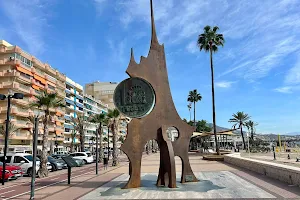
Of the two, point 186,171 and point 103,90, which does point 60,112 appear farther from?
point 186,171

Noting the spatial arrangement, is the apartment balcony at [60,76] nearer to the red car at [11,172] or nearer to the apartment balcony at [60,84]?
the apartment balcony at [60,84]

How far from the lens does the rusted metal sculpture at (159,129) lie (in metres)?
12.4

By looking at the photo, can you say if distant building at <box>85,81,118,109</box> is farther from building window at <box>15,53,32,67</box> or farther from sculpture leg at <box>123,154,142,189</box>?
sculpture leg at <box>123,154,142,189</box>

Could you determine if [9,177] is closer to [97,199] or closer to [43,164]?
[43,164]

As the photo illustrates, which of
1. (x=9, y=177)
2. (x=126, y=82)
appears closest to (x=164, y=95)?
(x=126, y=82)

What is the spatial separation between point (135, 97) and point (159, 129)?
184 cm

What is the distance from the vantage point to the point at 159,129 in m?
12.9

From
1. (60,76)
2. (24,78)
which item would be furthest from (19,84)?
(60,76)

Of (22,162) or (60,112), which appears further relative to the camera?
(60,112)

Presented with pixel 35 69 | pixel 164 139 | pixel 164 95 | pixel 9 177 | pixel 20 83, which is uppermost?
pixel 35 69

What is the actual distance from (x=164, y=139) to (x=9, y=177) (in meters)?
11.3

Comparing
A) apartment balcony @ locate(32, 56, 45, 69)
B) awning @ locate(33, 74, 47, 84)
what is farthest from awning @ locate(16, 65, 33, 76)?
apartment balcony @ locate(32, 56, 45, 69)

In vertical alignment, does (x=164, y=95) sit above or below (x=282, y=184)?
above

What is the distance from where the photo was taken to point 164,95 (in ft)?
43.9
